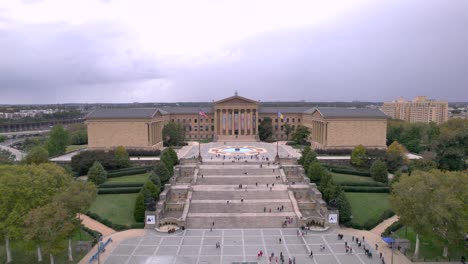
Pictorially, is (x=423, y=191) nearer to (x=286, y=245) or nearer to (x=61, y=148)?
(x=286, y=245)

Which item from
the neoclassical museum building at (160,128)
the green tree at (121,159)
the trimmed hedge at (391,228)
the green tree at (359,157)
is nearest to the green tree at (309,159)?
the green tree at (359,157)

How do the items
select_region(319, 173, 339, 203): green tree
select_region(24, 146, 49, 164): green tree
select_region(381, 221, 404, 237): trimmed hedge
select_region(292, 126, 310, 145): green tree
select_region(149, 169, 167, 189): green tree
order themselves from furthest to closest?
select_region(292, 126, 310, 145): green tree → select_region(24, 146, 49, 164): green tree → select_region(149, 169, 167, 189): green tree → select_region(319, 173, 339, 203): green tree → select_region(381, 221, 404, 237): trimmed hedge

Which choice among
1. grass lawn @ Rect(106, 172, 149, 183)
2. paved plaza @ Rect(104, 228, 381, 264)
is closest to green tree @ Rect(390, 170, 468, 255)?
paved plaza @ Rect(104, 228, 381, 264)

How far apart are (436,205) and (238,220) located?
22.9m

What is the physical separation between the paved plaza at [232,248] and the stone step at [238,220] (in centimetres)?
119

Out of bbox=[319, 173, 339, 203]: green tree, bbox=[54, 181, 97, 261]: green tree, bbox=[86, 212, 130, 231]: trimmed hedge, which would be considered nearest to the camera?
bbox=[54, 181, 97, 261]: green tree

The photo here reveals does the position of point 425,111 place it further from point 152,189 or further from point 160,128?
point 152,189

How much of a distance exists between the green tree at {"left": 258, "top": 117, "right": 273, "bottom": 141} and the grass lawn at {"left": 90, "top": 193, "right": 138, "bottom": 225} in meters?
60.7

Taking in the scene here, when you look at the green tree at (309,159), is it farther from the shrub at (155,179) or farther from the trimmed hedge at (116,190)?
the trimmed hedge at (116,190)

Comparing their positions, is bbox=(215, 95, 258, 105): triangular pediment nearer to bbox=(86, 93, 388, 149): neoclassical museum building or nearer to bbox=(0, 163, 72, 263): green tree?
bbox=(86, 93, 388, 149): neoclassical museum building

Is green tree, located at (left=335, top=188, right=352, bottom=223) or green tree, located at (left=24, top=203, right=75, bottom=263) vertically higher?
green tree, located at (left=24, top=203, right=75, bottom=263)

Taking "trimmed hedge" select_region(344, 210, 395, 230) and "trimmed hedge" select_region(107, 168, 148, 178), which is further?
"trimmed hedge" select_region(107, 168, 148, 178)

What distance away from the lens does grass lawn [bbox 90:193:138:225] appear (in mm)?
46750

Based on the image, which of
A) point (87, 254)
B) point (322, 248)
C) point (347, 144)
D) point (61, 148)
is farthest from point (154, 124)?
point (322, 248)
